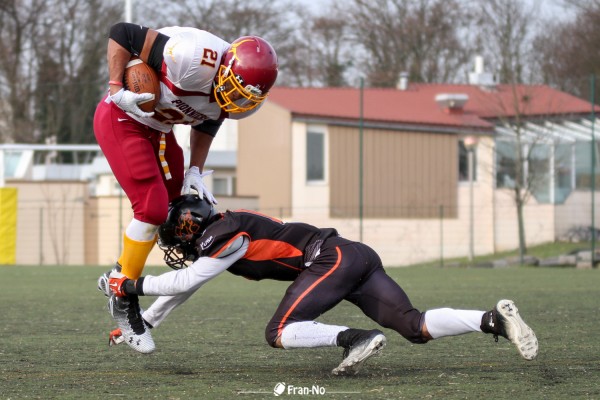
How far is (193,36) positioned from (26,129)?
3133cm

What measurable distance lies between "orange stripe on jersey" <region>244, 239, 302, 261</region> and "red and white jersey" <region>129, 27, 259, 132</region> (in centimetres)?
106

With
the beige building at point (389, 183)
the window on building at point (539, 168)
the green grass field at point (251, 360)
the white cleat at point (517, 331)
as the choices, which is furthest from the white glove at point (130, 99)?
the window on building at point (539, 168)

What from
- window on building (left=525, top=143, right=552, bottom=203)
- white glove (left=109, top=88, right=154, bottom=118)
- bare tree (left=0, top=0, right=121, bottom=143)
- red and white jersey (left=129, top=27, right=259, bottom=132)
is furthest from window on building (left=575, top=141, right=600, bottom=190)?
white glove (left=109, top=88, right=154, bottom=118)

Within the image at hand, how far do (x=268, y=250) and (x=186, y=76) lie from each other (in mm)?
1203

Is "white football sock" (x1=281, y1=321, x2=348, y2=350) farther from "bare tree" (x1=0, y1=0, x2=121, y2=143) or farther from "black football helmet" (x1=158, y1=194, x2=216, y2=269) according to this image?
"bare tree" (x1=0, y1=0, x2=121, y2=143)

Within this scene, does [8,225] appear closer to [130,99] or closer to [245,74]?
[130,99]

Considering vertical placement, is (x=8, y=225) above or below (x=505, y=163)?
below

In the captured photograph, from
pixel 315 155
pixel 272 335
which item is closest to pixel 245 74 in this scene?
pixel 272 335

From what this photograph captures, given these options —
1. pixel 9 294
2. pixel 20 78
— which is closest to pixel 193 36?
pixel 9 294

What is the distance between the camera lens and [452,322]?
5207 millimetres

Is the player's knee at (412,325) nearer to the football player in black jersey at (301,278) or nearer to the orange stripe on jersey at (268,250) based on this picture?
the football player in black jersey at (301,278)

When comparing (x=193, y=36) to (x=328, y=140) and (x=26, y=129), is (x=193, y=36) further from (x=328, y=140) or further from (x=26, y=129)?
(x=26, y=129)

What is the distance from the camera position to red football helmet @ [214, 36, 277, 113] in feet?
19.0

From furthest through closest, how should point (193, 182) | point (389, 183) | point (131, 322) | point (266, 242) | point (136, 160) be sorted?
point (389, 183)
point (193, 182)
point (136, 160)
point (131, 322)
point (266, 242)
